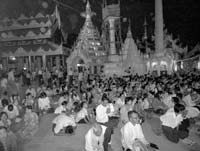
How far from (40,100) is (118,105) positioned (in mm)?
3305

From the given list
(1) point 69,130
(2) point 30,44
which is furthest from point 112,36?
(1) point 69,130

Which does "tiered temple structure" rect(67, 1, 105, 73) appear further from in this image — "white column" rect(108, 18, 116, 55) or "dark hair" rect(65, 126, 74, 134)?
"dark hair" rect(65, 126, 74, 134)

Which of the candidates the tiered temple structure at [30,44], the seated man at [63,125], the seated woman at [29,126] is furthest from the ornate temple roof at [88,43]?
the seated man at [63,125]

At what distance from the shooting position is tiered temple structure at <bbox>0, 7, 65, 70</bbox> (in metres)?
20.5

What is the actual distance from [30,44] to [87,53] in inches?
222

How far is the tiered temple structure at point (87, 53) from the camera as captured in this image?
71.3ft

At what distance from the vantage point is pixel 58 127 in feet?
20.4

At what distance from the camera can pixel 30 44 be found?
21.0m

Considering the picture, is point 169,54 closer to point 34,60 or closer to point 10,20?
point 34,60

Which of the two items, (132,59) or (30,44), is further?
(132,59)

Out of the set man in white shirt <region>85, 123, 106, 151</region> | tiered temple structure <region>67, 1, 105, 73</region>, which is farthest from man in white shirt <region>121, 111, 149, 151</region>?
tiered temple structure <region>67, 1, 105, 73</region>

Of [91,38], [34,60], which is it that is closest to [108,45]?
[91,38]

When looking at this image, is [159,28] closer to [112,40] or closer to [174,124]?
[112,40]

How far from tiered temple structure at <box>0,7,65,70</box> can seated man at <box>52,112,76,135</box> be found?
14784 millimetres
